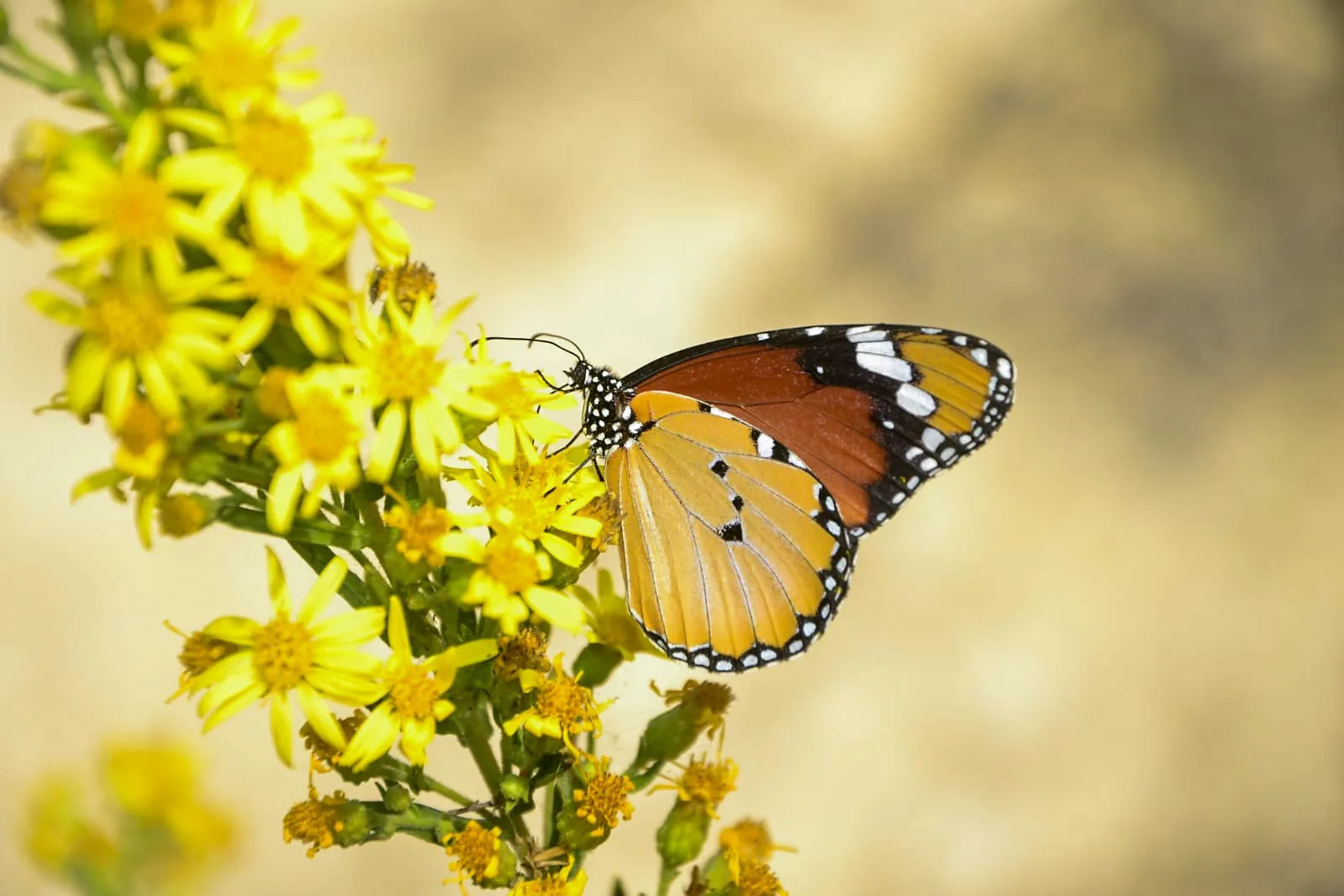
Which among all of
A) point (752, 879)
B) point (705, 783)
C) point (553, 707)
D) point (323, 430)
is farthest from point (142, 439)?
point (752, 879)

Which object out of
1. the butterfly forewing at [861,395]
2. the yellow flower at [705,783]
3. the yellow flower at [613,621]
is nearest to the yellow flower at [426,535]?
the yellow flower at [613,621]

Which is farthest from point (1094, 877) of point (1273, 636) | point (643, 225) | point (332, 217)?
point (332, 217)

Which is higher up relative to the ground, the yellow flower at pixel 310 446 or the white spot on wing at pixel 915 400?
the white spot on wing at pixel 915 400

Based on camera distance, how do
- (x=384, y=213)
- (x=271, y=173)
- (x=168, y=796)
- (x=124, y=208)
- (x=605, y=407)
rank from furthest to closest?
(x=605, y=407) < (x=168, y=796) < (x=384, y=213) < (x=271, y=173) < (x=124, y=208)

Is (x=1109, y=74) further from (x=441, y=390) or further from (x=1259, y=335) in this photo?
(x=441, y=390)

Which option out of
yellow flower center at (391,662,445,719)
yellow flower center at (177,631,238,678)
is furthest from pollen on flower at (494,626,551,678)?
yellow flower center at (177,631,238,678)

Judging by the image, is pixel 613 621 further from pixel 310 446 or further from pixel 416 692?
pixel 310 446

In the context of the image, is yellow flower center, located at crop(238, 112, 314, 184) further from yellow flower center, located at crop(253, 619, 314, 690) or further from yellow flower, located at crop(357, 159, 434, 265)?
yellow flower center, located at crop(253, 619, 314, 690)

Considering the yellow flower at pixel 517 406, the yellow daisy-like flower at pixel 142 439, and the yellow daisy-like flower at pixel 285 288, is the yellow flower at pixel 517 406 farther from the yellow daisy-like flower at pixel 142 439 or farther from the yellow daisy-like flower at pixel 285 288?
the yellow daisy-like flower at pixel 142 439
